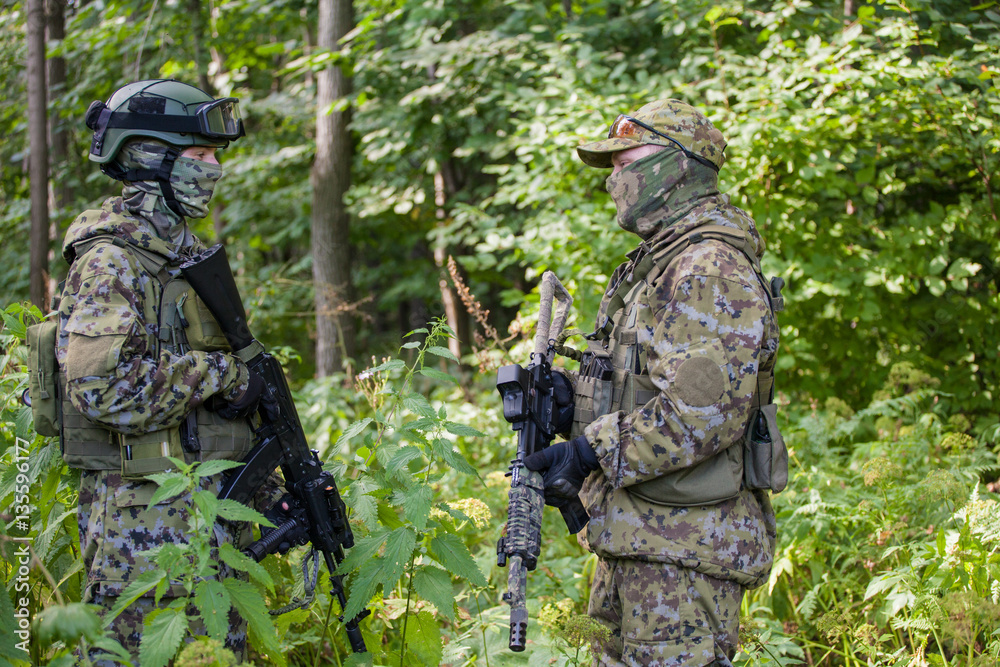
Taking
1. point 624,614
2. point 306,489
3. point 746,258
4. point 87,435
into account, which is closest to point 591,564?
point 624,614

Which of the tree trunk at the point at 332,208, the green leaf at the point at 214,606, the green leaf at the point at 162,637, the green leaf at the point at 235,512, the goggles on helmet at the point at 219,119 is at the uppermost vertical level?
the goggles on helmet at the point at 219,119

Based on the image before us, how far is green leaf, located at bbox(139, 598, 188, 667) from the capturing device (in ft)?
6.26

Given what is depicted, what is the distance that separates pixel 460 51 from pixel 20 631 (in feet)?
19.4

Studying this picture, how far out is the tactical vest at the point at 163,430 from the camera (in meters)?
2.41

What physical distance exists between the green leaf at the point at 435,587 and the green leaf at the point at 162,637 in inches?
31.8

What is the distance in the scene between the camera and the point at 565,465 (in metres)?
2.34

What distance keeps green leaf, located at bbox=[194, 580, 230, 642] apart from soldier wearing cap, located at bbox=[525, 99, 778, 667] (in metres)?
1.03

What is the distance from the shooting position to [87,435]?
96.0 inches

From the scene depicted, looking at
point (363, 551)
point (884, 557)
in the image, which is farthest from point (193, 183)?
point (884, 557)

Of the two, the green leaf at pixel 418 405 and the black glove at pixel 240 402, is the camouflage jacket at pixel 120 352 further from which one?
the green leaf at pixel 418 405

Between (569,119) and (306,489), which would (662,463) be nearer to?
(306,489)

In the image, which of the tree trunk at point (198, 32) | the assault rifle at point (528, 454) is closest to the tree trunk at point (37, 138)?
the tree trunk at point (198, 32)

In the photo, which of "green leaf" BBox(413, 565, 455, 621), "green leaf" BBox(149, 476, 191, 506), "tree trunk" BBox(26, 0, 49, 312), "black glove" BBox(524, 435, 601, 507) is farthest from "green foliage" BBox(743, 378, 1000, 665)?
"tree trunk" BBox(26, 0, 49, 312)

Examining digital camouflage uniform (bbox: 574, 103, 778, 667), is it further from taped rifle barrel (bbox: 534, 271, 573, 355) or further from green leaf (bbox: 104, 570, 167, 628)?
green leaf (bbox: 104, 570, 167, 628)
